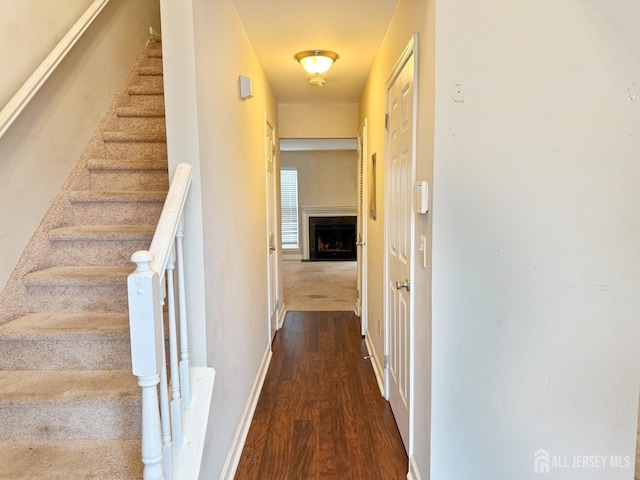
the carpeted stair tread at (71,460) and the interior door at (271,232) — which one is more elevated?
the interior door at (271,232)

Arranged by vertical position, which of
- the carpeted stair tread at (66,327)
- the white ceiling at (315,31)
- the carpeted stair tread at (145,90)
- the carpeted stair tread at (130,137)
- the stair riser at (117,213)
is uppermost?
the white ceiling at (315,31)

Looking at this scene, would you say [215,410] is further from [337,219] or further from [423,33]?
[337,219]

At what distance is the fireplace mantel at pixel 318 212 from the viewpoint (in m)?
8.29

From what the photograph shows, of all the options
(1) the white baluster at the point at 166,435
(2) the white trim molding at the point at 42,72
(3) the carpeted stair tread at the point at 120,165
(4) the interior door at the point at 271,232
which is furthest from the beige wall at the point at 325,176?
(1) the white baluster at the point at 166,435

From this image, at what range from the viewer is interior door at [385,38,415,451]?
182 cm

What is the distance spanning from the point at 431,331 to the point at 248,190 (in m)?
1.48

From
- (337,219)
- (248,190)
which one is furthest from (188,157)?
(337,219)

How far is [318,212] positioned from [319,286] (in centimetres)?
284

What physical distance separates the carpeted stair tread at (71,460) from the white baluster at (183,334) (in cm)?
27

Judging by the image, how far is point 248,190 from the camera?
241 centimetres

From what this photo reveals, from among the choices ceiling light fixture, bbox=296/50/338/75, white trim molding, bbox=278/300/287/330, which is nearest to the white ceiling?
ceiling light fixture, bbox=296/50/338/75

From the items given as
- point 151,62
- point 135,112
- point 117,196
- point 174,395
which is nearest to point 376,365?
point 174,395

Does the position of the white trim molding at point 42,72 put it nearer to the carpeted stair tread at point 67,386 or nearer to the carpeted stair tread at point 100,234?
the carpeted stair tread at point 100,234

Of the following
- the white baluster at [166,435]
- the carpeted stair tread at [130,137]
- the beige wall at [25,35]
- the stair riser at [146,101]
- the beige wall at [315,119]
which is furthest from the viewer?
the beige wall at [315,119]
